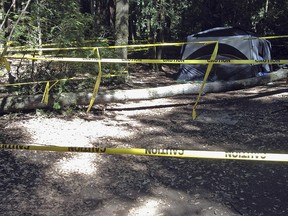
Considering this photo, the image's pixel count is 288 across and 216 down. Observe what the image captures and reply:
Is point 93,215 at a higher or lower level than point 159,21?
lower

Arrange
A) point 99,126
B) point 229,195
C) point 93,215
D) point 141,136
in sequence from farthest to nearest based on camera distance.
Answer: point 99,126
point 141,136
point 229,195
point 93,215

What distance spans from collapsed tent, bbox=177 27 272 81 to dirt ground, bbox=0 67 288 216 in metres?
4.47

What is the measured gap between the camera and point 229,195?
14.4 feet

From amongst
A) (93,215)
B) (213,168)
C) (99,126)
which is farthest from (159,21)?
(93,215)

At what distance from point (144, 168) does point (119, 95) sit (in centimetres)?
358

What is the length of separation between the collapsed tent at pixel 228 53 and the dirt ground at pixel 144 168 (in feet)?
14.7

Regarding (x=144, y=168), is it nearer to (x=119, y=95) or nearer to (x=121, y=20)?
(x=119, y=95)

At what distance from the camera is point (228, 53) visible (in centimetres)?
1267

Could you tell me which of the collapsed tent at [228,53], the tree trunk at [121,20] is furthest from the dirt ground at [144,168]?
the tree trunk at [121,20]

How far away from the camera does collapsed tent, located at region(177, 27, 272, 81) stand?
40.8 feet

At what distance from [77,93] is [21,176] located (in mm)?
3387

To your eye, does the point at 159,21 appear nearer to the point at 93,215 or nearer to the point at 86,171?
the point at 86,171

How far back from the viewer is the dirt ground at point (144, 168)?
4.19 metres

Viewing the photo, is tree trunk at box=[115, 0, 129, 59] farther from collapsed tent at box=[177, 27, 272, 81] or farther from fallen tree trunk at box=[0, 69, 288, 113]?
fallen tree trunk at box=[0, 69, 288, 113]
